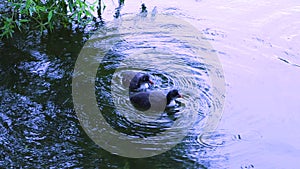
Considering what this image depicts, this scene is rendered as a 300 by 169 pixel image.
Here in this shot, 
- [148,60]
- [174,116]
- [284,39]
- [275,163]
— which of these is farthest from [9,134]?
[284,39]

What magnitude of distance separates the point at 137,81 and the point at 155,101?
529 millimetres

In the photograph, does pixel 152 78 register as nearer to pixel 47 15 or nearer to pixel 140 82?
pixel 140 82

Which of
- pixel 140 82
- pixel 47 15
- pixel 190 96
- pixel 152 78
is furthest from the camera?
pixel 47 15

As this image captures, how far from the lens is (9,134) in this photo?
5328mm

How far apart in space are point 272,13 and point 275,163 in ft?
15.0

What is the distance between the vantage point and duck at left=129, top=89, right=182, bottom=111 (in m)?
5.97

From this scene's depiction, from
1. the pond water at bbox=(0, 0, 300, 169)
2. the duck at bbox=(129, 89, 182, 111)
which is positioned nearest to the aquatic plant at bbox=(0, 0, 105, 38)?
the pond water at bbox=(0, 0, 300, 169)

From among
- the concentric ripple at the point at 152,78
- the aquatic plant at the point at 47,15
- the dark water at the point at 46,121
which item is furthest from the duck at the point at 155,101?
the aquatic plant at the point at 47,15

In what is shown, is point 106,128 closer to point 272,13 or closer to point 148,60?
point 148,60

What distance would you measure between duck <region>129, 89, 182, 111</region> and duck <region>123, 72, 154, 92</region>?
29cm

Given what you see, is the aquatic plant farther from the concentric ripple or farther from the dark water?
the concentric ripple

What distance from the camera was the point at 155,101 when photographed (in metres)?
6.03

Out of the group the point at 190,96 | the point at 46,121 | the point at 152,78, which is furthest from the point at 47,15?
the point at 190,96

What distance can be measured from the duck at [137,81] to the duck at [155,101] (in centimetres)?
29
